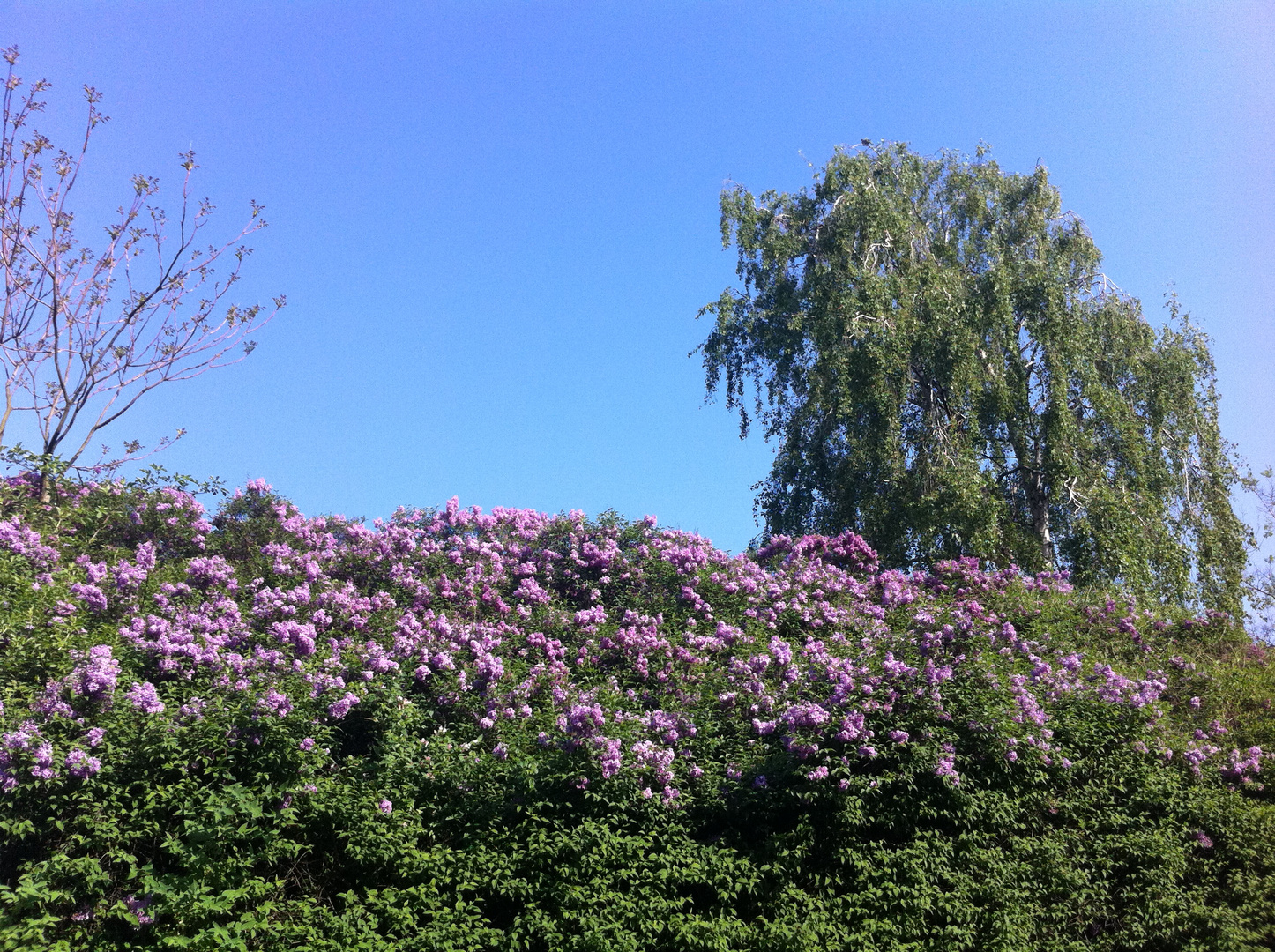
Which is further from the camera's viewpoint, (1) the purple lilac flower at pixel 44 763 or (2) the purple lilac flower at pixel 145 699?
(2) the purple lilac flower at pixel 145 699

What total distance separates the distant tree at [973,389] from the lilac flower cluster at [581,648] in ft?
10.1

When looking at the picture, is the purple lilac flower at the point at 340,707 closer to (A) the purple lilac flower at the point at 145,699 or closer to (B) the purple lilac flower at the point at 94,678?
(A) the purple lilac flower at the point at 145,699

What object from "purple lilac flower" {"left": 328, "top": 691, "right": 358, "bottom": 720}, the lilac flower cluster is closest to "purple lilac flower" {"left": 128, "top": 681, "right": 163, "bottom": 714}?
the lilac flower cluster

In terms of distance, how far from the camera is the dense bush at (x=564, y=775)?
6340 mm

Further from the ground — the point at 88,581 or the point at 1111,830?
the point at 88,581

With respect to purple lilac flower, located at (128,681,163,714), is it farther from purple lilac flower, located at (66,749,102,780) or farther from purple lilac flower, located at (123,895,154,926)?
purple lilac flower, located at (123,895,154,926)

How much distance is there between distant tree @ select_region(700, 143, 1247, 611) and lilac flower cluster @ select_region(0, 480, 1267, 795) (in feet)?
10.1

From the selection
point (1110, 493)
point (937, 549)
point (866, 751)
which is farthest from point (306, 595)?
point (1110, 493)

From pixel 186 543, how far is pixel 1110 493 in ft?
45.0

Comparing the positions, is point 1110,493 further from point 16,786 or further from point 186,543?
point 16,786

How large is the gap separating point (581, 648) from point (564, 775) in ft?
8.62

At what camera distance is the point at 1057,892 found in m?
7.27

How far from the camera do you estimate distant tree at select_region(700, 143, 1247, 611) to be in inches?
604

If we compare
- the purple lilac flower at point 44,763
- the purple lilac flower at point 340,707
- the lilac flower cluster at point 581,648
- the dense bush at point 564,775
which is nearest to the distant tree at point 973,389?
the lilac flower cluster at point 581,648
